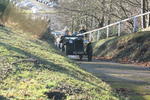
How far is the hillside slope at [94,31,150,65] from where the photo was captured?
23406 mm

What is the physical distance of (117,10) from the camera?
47.4m

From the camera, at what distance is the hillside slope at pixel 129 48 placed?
76.8 ft

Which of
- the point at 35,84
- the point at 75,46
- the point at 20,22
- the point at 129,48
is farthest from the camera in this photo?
the point at 75,46

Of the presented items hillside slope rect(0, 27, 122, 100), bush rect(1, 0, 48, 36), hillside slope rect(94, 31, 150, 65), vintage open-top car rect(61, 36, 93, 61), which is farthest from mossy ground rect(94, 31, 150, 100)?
hillside slope rect(0, 27, 122, 100)

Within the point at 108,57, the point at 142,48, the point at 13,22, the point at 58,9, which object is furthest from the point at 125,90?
the point at 58,9

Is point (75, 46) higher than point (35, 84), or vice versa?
point (75, 46)

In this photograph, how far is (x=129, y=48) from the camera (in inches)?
1006

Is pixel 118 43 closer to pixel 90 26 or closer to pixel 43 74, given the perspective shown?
→ pixel 43 74

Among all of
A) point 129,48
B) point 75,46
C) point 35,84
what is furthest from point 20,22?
point 35,84

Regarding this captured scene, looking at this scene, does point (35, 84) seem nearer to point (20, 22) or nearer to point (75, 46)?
point (20, 22)

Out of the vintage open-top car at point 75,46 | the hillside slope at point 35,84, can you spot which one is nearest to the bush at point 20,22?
the vintage open-top car at point 75,46

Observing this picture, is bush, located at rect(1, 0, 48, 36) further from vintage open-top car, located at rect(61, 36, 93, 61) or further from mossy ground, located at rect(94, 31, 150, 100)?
mossy ground, located at rect(94, 31, 150, 100)

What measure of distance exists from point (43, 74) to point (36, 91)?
1.24m

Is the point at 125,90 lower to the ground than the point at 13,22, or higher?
lower
